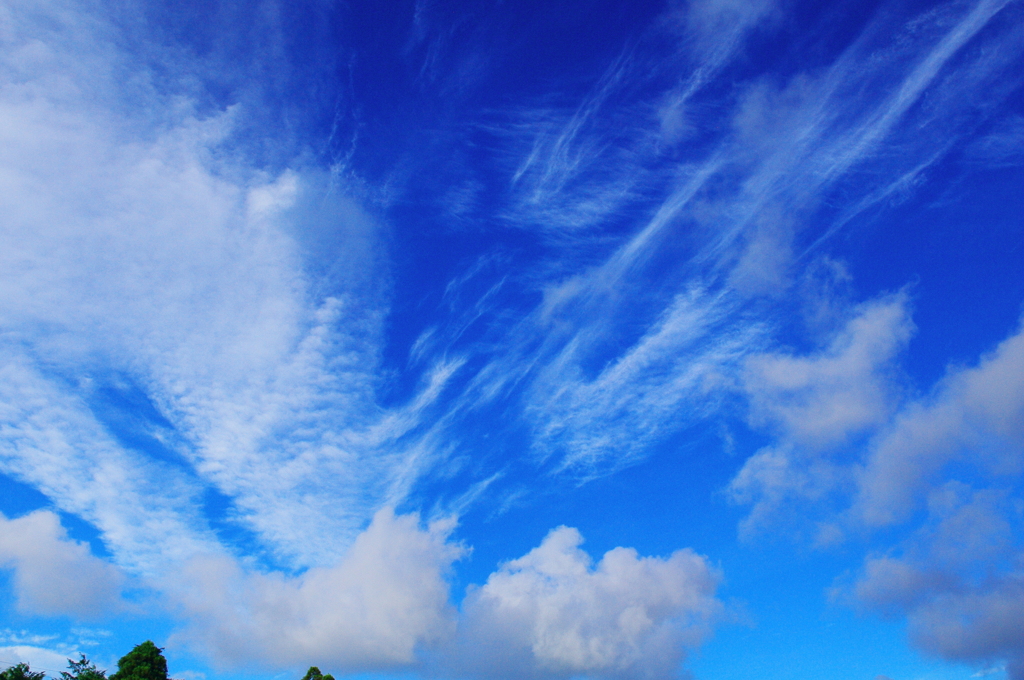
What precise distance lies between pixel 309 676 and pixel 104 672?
28706mm

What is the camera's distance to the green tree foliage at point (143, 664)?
87812mm

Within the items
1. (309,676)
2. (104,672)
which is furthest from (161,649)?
(309,676)

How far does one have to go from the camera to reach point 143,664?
88.9 meters

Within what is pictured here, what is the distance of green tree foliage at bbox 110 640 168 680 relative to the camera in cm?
8781

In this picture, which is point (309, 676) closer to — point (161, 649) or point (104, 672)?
point (161, 649)

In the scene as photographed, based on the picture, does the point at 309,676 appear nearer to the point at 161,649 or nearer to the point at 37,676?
the point at 161,649

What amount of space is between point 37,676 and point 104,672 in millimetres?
7880

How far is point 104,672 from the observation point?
309 feet

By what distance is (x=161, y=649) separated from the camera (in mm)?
92500

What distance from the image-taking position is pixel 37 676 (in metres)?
89.5

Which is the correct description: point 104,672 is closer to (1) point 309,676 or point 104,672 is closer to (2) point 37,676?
(2) point 37,676

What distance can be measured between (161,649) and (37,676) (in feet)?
50.4

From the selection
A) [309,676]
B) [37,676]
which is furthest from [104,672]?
[309,676]
